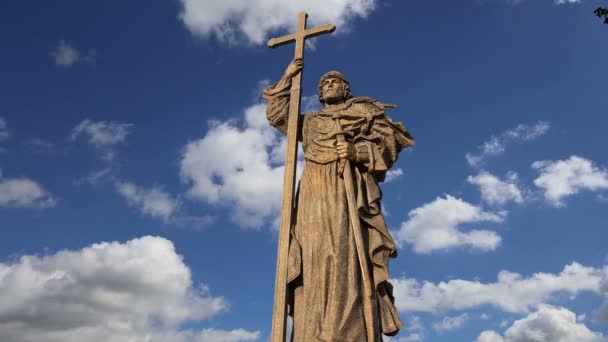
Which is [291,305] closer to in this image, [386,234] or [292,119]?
[386,234]

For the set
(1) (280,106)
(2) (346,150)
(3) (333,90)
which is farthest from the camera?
(3) (333,90)

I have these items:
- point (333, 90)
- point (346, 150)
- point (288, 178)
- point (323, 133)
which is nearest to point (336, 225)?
point (288, 178)

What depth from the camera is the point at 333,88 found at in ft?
36.7

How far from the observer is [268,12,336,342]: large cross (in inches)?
342

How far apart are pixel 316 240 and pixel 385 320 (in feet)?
4.89

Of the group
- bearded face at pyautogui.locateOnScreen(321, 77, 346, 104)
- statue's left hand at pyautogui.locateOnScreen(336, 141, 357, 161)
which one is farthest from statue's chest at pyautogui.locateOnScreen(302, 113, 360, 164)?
bearded face at pyautogui.locateOnScreen(321, 77, 346, 104)

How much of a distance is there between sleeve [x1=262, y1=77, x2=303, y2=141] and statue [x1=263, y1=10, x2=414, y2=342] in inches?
0.6

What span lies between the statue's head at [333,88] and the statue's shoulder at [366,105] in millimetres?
232

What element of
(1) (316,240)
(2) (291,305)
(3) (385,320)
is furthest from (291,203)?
(3) (385,320)

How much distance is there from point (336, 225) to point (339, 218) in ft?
0.38

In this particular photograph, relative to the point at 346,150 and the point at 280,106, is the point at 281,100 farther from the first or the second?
the point at 346,150

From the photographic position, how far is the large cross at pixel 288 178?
869 centimetres

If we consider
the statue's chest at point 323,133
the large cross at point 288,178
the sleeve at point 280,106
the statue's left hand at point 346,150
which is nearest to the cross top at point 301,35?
the large cross at point 288,178

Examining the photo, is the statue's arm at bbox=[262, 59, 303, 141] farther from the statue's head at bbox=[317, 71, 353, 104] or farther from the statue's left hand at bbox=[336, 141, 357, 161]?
the statue's left hand at bbox=[336, 141, 357, 161]
